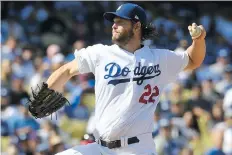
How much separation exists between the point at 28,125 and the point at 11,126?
0.27 m

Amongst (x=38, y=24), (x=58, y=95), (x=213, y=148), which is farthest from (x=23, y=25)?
(x=58, y=95)

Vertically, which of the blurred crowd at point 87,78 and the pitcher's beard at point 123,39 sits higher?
the pitcher's beard at point 123,39

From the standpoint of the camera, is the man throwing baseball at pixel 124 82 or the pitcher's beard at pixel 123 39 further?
the pitcher's beard at pixel 123 39

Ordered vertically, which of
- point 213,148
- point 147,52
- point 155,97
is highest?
point 147,52

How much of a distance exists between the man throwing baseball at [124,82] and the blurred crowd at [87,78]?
138cm

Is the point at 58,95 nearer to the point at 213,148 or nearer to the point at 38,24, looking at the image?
the point at 213,148

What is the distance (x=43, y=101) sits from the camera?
600cm

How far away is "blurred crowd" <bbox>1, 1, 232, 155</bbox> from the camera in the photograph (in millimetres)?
10055

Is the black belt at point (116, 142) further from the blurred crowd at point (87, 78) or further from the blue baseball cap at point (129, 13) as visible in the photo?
the blurred crowd at point (87, 78)

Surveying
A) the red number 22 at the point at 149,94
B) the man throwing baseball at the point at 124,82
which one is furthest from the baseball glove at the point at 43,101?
the red number 22 at the point at 149,94

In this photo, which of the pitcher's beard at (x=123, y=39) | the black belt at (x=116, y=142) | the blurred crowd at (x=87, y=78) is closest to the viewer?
the black belt at (x=116, y=142)

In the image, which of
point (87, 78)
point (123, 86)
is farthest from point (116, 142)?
point (87, 78)

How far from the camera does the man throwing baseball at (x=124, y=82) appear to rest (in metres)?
5.80

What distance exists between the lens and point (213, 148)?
9.70m
